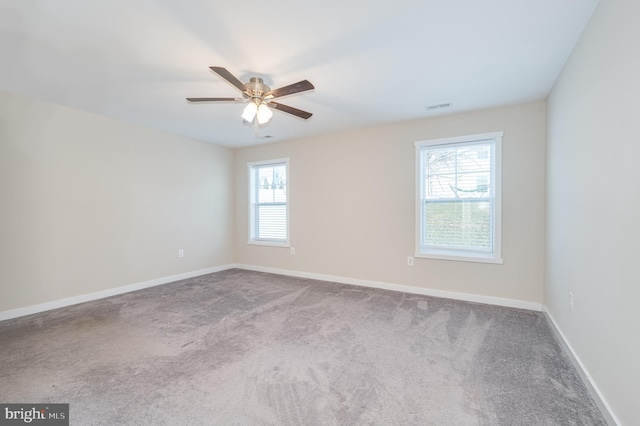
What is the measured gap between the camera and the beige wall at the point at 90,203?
10.2 ft

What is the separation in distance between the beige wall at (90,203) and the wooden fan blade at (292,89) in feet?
9.32

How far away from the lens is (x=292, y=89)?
2.30m

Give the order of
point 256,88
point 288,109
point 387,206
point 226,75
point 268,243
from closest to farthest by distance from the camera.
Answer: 1. point 226,75
2. point 256,88
3. point 288,109
4. point 387,206
5. point 268,243

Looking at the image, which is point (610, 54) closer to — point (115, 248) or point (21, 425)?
point (21, 425)

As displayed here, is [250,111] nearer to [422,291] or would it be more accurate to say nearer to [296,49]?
[296,49]

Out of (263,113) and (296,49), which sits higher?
(296,49)

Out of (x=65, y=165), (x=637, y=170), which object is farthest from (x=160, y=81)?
(x=637, y=170)

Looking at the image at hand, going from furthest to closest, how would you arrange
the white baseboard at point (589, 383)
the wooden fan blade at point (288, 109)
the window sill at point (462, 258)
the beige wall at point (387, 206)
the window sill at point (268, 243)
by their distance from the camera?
1. the window sill at point (268, 243)
2. the window sill at point (462, 258)
3. the beige wall at point (387, 206)
4. the wooden fan blade at point (288, 109)
5. the white baseboard at point (589, 383)

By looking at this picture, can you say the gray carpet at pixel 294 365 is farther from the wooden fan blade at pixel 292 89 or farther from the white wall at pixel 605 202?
the wooden fan blade at pixel 292 89

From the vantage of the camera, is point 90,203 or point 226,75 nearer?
point 226,75

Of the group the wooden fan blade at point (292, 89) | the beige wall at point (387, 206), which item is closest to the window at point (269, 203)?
the beige wall at point (387, 206)

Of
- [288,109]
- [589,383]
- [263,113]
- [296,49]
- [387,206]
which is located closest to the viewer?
[589,383]

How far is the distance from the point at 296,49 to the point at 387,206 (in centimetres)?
257

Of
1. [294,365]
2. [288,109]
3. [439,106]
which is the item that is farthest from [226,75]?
[439,106]
